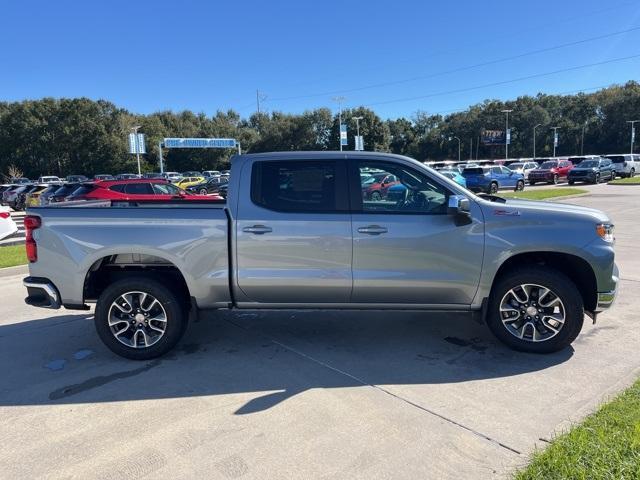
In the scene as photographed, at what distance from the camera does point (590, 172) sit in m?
32.1

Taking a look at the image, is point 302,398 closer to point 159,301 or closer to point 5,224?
point 159,301

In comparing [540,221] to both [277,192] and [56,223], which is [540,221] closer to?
[277,192]

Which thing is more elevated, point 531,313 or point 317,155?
point 317,155

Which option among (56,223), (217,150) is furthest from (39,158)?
(56,223)

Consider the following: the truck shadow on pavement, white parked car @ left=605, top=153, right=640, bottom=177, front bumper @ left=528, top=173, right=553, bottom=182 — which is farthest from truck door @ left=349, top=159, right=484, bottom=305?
white parked car @ left=605, top=153, right=640, bottom=177

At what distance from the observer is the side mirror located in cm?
412

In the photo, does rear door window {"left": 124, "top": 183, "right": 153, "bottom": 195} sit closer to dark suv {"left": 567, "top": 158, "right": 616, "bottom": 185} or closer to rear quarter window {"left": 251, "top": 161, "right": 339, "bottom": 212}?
rear quarter window {"left": 251, "top": 161, "right": 339, "bottom": 212}

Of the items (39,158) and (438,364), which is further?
(39,158)

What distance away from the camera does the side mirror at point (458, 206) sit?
162 inches

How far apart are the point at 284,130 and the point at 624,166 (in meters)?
60.5

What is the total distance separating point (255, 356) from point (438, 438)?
2.02 meters

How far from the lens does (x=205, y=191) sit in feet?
98.6

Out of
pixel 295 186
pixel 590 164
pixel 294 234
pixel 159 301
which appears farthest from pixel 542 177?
pixel 159 301

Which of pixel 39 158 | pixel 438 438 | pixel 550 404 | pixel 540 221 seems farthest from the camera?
pixel 39 158
